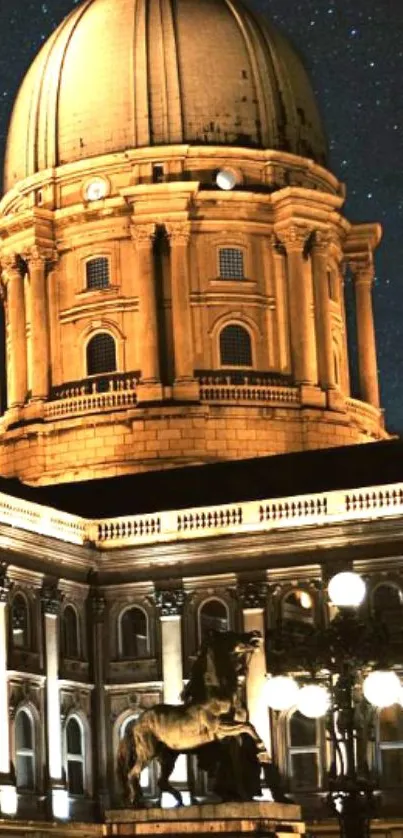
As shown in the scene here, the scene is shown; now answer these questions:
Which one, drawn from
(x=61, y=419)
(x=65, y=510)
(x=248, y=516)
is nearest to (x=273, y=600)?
(x=248, y=516)

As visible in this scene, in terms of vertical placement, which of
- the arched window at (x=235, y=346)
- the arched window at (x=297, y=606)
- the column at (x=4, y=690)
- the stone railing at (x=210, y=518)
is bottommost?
the column at (x=4, y=690)

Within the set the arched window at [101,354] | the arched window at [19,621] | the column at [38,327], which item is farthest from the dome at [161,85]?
the arched window at [19,621]

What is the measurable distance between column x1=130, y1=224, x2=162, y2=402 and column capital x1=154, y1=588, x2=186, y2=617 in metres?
13.1

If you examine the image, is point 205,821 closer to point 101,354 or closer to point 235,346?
point 235,346

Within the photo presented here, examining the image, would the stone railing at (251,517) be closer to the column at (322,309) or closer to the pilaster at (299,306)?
the pilaster at (299,306)

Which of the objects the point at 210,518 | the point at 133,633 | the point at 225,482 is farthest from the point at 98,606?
the point at 225,482

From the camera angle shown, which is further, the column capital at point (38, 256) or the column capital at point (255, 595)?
the column capital at point (38, 256)

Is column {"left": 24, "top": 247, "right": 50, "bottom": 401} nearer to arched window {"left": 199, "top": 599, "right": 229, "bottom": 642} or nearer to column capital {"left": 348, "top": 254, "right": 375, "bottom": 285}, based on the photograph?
column capital {"left": 348, "top": 254, "right": 375, "bottom": 285}

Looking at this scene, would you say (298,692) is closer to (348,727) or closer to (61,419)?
(348,727)

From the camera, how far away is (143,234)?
88.7 meters

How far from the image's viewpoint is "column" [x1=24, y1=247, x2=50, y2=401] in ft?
294

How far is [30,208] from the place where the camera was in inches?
3612

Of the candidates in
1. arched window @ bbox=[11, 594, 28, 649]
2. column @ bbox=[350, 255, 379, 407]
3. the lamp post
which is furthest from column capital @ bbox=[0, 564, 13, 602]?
the lamp post

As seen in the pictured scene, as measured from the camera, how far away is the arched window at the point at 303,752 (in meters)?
73.6
